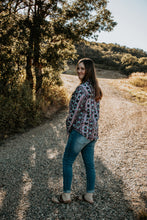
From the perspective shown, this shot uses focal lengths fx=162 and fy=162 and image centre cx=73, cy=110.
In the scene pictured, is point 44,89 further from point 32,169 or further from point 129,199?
point 129,199

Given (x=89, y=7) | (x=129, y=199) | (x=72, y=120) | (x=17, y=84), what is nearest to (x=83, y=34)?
(x=89, y=7)

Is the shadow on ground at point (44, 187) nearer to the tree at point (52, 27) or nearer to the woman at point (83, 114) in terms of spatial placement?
the woman at point (83, 114)

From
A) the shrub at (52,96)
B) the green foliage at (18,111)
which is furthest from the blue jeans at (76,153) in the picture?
the shrub at (52,96)

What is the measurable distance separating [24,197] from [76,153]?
1.34 metres

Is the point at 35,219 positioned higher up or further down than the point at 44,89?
further down

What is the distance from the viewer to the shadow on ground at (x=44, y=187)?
2.35 m

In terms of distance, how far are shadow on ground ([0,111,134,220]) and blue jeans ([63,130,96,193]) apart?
34cm

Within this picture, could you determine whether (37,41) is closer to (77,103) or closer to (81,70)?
(81,70)

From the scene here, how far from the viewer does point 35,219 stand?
2246mm

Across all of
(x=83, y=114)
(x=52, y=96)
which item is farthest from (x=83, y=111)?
(x=52, y=96)

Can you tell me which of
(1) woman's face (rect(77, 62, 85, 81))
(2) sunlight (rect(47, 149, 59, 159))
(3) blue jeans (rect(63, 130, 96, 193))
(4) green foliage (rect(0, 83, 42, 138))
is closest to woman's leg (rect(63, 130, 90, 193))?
(3) blue jeans (rect(63, 130, 96, 193))

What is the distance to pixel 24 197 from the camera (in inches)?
106

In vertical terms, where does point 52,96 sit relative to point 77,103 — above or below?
below

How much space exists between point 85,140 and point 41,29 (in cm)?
551
